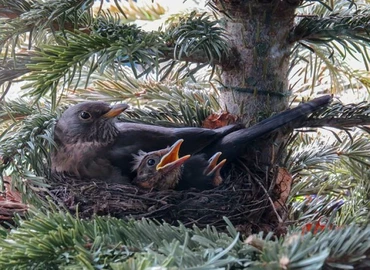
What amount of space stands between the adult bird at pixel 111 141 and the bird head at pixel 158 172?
28mm

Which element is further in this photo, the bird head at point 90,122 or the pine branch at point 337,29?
the bird head at point 90,122

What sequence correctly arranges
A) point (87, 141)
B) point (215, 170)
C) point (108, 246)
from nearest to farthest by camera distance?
point (108, 246)
point (215, 170)
point (87, 141)

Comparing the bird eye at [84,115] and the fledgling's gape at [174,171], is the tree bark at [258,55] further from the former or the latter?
the bird eye at [84,115]

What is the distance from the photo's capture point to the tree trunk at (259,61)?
3.15ft

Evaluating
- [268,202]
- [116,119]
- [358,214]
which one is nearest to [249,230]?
[268,202]

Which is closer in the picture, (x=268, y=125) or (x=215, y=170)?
(x=268, y=125)

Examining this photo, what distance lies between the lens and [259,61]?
0.98m

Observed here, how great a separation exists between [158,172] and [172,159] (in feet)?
0.12

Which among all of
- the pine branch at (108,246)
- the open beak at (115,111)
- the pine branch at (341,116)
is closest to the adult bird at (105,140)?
the open beak at (115,111)

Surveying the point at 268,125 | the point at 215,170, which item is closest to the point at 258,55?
the point at 268,125

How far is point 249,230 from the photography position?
0.94 m

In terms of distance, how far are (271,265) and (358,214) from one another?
20.9 inches

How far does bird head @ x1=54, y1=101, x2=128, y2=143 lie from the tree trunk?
0.25m

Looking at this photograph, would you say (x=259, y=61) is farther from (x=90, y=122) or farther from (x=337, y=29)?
(x=90, y=122)
